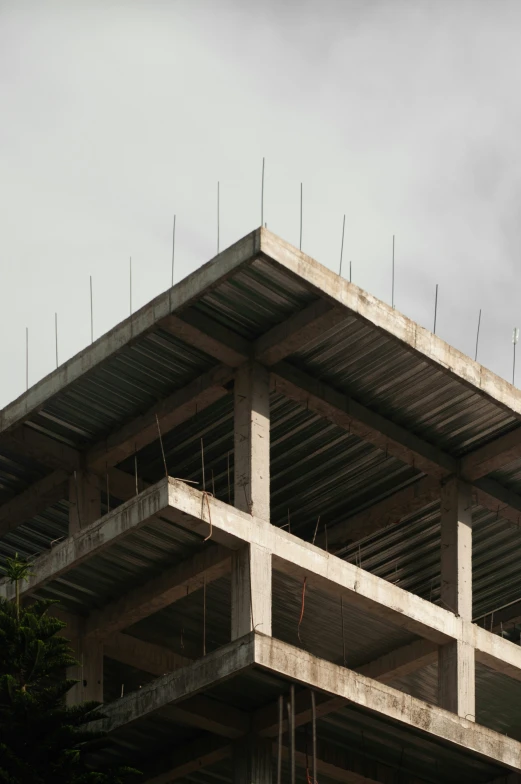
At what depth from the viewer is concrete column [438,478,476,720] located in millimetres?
32156

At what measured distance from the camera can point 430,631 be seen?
3219 cm

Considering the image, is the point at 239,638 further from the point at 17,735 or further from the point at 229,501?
the point at 229,501

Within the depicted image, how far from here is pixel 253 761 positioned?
98.7 ft

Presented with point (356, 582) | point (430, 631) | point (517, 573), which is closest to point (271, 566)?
point (356, 582)

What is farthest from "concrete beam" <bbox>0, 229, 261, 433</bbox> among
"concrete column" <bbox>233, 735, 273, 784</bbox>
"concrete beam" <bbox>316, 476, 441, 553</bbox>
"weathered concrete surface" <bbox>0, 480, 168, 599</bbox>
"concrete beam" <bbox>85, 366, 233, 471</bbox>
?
"concrete column" <bbox>233, 735, 273, 784</bbox>

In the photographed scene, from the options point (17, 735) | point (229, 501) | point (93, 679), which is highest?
point (229, 501)

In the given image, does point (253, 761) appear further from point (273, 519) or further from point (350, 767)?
point (273, 519)

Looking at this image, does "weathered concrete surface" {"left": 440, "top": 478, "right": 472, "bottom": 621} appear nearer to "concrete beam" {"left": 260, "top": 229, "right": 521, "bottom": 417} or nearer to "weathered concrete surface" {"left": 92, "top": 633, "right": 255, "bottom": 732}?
"concrete beam" {"left": 260, "top": 229, "right": 521, "bottom": 417}

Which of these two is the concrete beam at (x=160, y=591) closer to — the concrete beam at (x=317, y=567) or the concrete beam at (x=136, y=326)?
the concrete beam at (x=317, y=567)

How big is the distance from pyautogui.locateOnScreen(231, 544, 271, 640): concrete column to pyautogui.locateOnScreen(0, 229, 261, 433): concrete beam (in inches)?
156

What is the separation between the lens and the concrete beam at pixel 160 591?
100 feet

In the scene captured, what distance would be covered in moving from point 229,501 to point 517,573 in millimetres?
6363

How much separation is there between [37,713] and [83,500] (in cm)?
600

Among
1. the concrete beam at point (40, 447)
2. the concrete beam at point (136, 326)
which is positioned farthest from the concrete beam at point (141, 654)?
the concrete beam at point (136, 326)
